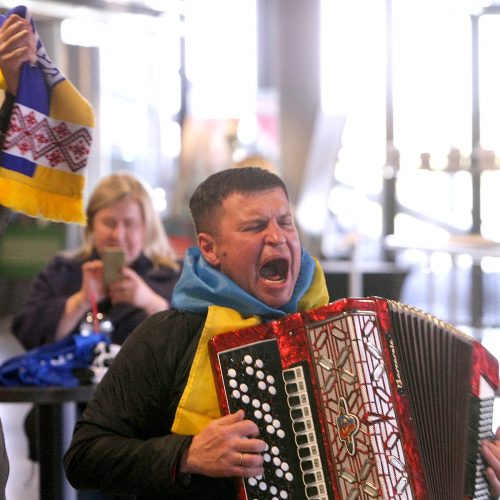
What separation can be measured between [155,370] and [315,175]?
266 inches

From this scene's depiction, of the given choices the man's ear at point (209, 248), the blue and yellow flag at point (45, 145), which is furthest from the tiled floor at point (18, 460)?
the man's ear at point (209, 248)

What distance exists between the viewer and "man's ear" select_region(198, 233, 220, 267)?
2.00 m

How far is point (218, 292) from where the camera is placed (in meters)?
1.93

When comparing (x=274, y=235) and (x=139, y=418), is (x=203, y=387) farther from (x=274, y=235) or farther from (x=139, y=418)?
(x=274, y=235)

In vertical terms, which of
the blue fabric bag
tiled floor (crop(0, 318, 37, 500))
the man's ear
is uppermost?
the man's ear

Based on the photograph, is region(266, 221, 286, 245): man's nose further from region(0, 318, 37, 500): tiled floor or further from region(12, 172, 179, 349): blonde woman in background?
region(0, 318, 37, 500): tiled floor

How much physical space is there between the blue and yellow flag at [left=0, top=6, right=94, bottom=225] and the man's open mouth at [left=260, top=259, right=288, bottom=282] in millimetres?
558

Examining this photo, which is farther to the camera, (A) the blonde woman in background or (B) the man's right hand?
(A) the blonde woman in background

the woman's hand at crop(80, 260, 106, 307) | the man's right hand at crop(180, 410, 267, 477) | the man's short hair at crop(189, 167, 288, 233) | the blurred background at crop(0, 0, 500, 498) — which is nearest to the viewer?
the man's right hand at crop(180, 410, 267, 477)

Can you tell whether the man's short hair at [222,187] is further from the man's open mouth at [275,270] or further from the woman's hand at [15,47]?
the woman's hand at [15,47]

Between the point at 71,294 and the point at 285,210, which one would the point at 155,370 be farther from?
the point at 71,294

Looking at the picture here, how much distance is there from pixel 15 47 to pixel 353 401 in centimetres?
99

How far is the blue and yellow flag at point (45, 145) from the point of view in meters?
2.11

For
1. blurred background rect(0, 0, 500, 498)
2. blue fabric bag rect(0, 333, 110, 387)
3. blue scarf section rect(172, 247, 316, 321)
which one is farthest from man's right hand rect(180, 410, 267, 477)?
blurred background rect(0, 0, 500, 498)
